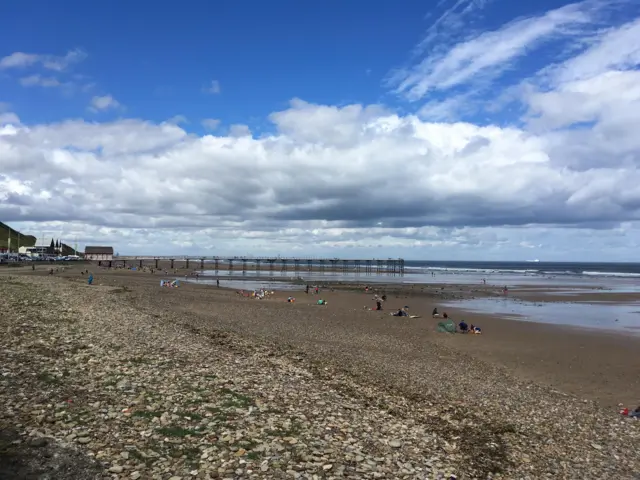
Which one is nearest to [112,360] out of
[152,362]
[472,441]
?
[152,362]

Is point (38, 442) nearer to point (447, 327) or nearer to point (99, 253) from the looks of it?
point (447, 327)

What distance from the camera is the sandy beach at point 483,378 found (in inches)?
382

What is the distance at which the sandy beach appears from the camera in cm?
970

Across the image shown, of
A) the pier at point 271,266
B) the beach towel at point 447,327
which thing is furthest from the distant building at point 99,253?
the beach towel at point 447,327

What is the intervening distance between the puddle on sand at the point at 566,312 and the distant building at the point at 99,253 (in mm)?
142368

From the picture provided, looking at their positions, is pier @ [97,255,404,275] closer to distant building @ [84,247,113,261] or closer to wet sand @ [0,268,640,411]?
distant building @ [84,247,113,261]

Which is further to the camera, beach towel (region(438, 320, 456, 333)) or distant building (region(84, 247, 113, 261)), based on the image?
distant building (region(84, 247, 113, 261))

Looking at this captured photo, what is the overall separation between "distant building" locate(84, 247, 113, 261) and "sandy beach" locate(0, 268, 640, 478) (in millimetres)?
139757

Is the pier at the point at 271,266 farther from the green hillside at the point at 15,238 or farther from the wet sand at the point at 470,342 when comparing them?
the wet sand at the point at 470,342

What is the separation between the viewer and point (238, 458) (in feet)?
25.9

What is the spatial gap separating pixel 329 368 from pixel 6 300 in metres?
16.5

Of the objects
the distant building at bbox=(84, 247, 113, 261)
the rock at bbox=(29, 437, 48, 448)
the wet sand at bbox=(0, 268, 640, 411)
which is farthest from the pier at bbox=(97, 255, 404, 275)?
the rock at bbox=(29, 437, 48, 448)

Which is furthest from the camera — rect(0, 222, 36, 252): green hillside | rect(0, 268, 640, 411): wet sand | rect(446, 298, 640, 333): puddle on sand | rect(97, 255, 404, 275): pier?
rect(0, 222, 36, 252): green hillside

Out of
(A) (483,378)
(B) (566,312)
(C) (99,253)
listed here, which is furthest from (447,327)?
(C) (99,253)
